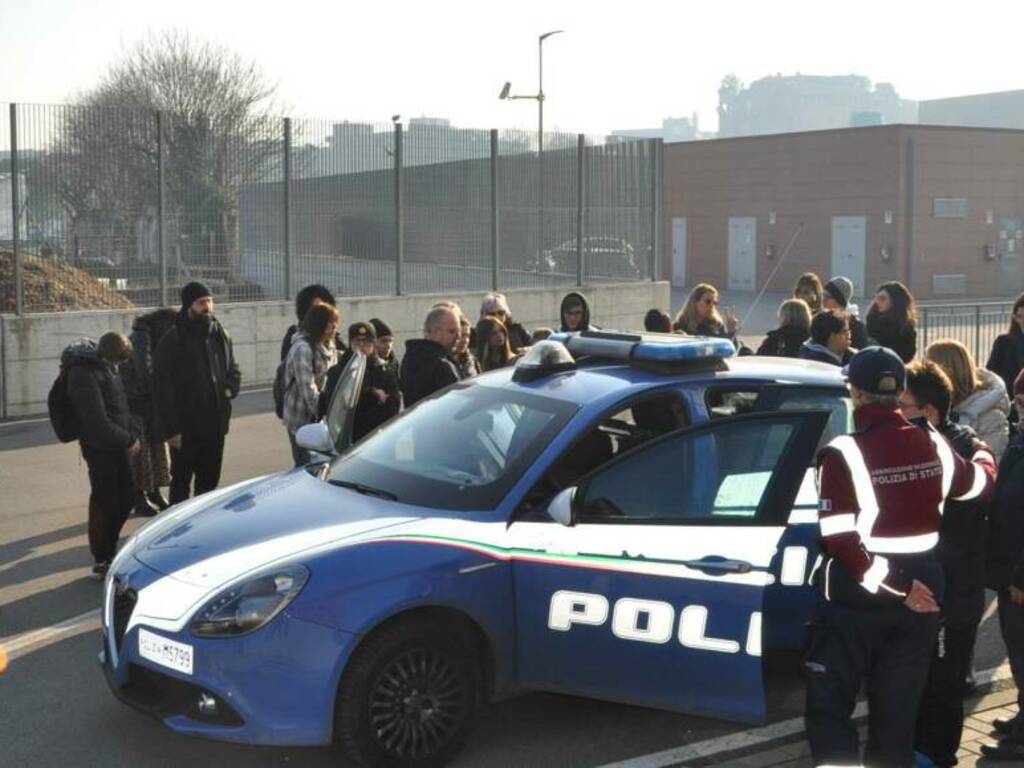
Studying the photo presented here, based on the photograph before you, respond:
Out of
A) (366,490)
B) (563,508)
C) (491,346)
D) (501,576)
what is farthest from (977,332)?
(501,576)

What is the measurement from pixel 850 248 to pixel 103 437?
35050 mm

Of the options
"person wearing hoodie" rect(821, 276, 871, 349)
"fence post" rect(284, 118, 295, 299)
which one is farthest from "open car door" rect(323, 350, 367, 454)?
"fence post" rect(284, 118, 295, 299)

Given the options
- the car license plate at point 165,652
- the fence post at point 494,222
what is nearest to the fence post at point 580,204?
the fence post at point 494,222

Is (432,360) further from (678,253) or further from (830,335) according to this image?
(678,253)

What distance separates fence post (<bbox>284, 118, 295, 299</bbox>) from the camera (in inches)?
695

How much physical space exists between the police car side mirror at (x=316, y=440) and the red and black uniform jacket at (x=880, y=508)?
9.67 ft

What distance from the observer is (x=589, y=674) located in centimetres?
532

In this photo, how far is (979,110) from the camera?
4742 inches

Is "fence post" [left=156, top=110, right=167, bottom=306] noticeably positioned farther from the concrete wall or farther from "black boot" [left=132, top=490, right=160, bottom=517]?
"black boot" [left=132, top=490, right=160, bottom=517]

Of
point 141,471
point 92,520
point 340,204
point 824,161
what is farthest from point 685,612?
point 824,161

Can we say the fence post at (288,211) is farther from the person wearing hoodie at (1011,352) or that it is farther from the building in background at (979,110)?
the building in background at (979,110)

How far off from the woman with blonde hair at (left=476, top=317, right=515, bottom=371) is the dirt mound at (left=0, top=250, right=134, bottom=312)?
7.84 metres

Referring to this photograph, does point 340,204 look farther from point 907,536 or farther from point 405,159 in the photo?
point 907,536

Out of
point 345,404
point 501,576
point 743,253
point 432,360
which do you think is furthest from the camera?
point 743,253
